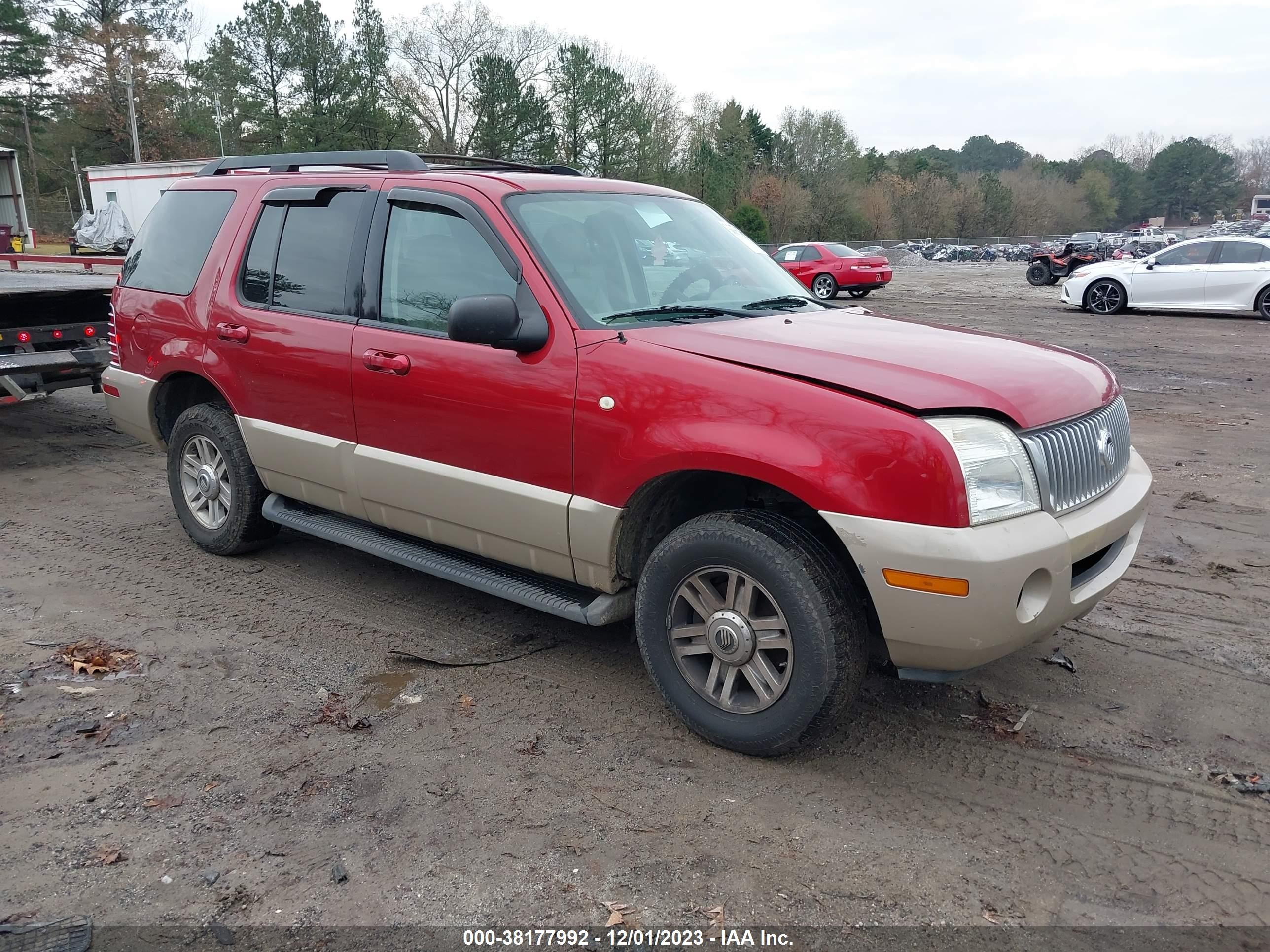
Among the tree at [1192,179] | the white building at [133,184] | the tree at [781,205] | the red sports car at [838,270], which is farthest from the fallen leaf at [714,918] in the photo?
the tree at [1192,179]

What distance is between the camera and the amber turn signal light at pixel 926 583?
300cm

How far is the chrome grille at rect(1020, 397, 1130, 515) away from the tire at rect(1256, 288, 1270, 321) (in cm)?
1739

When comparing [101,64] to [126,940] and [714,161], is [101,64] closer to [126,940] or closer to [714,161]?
[714,161]

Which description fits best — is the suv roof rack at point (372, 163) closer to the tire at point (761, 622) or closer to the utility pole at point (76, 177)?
the tire at point (761, 622)

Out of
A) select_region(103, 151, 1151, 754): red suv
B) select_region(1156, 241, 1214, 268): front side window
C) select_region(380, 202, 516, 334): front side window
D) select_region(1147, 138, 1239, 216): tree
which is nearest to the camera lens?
select_region(103, 151, 1151, 754): red suv

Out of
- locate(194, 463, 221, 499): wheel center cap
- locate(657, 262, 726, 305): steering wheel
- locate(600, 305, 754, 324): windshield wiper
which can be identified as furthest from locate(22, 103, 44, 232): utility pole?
locate(600, 305, 754, 324): windshield wiper

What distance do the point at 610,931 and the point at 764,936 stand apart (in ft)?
1.38

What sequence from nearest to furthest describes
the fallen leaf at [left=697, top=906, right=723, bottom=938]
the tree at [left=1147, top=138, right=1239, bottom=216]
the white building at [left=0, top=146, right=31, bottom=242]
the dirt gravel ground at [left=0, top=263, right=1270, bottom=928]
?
the fallen leaf at [left=697, top=906, right=723, bottom=938] < the dirt gravel ground at [left=0, top=263, right=1270, bottom=928] < the white building at [left=0, top=146, right=31, bottom=242] < the tree at [left=1147, top=138, right=1239, bottom=216]

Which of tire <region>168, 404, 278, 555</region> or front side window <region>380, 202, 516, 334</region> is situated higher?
front side window <region>380, 202, 516, 334</region>

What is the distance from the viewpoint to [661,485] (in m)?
3.66

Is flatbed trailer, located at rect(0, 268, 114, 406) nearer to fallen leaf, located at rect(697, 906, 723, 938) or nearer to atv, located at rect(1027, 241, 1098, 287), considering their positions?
fallen leaf, located at rect(697, 906, 723, 938)

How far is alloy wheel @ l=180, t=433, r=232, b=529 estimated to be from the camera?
18.0 feet

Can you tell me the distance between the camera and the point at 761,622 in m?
3.41

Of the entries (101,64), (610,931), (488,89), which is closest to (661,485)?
(610,931)
